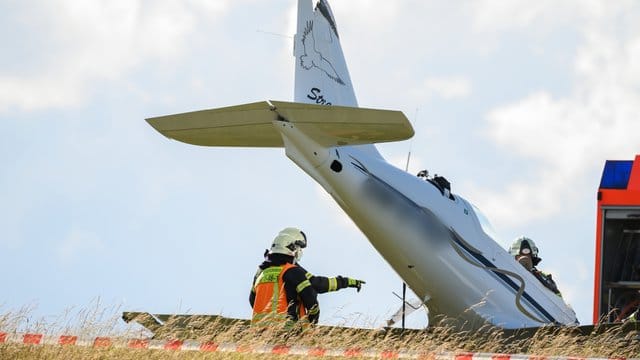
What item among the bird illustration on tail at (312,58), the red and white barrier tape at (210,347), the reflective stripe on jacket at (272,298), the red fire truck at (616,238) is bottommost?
the red and white barrier tape at (210,347)

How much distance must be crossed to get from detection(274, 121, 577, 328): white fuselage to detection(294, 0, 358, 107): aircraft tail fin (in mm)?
1549

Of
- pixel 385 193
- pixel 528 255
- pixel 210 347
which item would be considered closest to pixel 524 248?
pixel 528 255

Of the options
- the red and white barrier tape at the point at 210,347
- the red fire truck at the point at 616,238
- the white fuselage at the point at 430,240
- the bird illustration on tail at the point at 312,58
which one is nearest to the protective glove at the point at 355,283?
the red and white barrier tape at the point at 210,347

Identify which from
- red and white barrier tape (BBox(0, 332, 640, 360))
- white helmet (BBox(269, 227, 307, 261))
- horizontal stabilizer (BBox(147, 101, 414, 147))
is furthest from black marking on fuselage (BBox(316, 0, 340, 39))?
red and white barrier tape (BBox(0, 332, 640, 360))

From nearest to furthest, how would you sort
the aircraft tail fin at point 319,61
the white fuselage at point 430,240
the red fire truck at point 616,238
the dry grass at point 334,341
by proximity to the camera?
1. the dry grass at point 334,341
2. the white fuselage at point 430,240
3. the red fire truck at point 616,238
4. the aircraft tail fin at point 319,61

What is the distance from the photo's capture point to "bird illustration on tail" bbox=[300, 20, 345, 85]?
1773 cm

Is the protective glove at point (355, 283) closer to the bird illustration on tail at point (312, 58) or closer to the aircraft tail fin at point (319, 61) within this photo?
the aircraft tail fin at point (319, 61)

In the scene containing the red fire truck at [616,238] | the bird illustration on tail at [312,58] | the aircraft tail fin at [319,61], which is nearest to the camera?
the red fire truck at [616,238]

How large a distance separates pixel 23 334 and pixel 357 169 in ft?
17.1

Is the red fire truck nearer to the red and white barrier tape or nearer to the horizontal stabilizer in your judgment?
the horizontal stabilizer

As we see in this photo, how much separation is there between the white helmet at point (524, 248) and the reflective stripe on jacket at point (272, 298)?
5686 mm

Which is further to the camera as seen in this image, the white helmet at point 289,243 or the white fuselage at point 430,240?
the white fuselage at point 430,240

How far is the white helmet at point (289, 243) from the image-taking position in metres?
13.0

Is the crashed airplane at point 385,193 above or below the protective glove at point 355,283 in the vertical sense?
above
